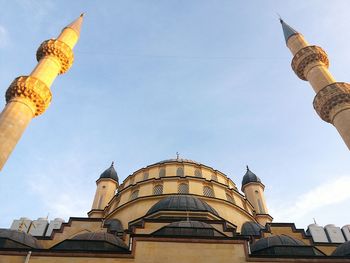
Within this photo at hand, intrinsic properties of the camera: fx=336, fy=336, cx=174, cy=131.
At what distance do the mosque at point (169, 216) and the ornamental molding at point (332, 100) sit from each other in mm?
44

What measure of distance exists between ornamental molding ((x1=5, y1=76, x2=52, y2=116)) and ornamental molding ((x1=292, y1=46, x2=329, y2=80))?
1277 cm

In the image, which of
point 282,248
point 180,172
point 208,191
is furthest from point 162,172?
point 282,248

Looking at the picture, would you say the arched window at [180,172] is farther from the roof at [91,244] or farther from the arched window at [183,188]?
the roof at [91,244]

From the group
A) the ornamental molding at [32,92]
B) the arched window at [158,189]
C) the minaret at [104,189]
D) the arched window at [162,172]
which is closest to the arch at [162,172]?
the arched window at [162,172]

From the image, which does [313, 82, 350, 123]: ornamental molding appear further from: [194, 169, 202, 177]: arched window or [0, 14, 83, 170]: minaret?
[0, 14, 83, 170]: minaret

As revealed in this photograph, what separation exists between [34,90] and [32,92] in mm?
129

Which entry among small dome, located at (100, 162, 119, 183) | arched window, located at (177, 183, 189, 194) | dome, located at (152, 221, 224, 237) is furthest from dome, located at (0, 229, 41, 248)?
small dome, located at (100, 162, 119, 183)

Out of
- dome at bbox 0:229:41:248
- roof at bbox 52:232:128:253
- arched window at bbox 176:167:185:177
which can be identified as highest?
arched window at bbox 176:167:185:177

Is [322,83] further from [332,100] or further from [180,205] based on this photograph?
[180,205]

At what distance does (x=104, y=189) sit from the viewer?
24.9 meters

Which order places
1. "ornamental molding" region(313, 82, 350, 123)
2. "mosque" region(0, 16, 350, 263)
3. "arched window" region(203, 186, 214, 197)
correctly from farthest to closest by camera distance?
1. "arched window" region(203, 186, 214, 197)
2. "ornamental molding" region(313, 82, 350, 123)
3. "mosque" region(0, 16, 350, 263)

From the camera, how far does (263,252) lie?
11695 mm

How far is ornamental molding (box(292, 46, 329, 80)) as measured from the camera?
17.5 m

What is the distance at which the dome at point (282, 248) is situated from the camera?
11266mm
